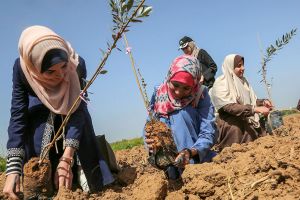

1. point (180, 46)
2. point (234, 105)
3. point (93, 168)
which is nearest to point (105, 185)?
point (93, 168)

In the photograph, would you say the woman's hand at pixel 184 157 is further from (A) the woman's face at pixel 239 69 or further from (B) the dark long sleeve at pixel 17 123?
(A) the woman's face at pixel 239 69

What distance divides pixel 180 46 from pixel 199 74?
10.7ft

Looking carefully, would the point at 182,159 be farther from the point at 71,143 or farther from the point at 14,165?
the point at 14,165

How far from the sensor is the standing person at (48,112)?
2883mm

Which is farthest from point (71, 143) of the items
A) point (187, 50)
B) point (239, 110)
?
point (187, 50)

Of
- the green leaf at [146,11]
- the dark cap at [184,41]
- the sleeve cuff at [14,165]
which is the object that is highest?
the green leaf at [146,11]

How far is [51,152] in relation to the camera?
10.6 feet

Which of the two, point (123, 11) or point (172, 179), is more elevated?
point (123, 11)

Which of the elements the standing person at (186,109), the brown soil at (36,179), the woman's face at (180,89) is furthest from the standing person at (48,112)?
the woman's face at (180,89)

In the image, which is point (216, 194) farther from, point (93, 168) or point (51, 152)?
point (51, 152)

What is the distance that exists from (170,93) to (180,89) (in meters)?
0.16

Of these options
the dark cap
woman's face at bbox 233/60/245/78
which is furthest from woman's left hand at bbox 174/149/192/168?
the dark cap

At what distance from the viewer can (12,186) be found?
9.11ft

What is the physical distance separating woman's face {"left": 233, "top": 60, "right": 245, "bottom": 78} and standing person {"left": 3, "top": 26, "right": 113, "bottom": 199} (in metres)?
2.98
